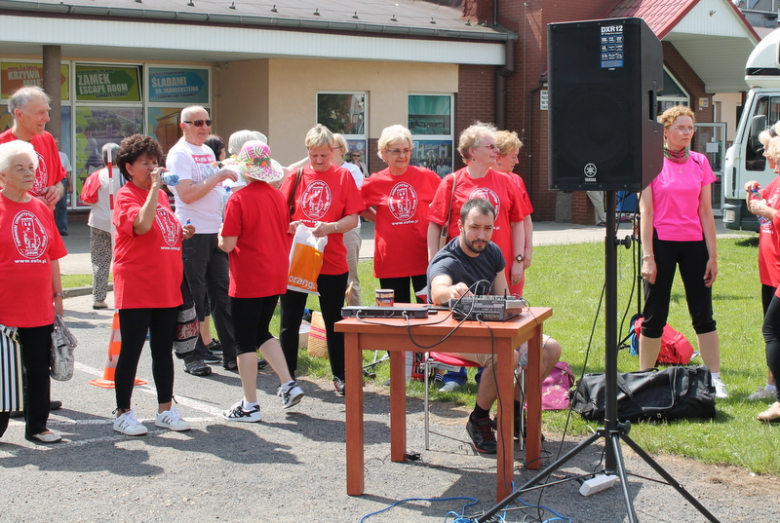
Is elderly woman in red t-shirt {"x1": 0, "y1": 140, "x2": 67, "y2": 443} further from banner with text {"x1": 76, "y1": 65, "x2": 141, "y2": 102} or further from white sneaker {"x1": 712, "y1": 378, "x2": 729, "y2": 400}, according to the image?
banner with text {"x1": 76, "y1": 65, "x2": 141, "y2": 102}

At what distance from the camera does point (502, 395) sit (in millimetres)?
4305

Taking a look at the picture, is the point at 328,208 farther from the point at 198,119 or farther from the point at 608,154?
the point at 608,154

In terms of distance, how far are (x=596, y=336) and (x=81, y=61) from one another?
43.6 feet

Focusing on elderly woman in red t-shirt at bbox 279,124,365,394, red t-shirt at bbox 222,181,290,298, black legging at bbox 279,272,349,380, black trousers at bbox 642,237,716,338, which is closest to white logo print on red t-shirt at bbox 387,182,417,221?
elderly woman in red t-shirt at bbox 279,124,365,394

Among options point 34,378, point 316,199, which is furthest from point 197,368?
point 34,378

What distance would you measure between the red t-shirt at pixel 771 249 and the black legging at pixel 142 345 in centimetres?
385

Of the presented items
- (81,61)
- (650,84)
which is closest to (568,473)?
(650,84)

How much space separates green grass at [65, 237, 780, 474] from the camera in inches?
199

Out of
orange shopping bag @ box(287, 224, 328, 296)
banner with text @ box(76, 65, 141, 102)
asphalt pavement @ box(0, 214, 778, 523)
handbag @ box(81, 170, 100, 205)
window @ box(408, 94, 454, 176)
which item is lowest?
asphalt pavement @ box(0, 214, 778, 523)

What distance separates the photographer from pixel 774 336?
552cm

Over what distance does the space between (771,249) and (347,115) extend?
13.3 meters

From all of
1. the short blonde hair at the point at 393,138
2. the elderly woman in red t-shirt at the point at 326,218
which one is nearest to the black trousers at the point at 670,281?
the short blonde hair at the point at 393,138

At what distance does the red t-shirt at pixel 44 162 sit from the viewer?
21.7 feet

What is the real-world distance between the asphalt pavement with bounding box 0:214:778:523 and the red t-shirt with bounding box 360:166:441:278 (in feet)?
3.24
